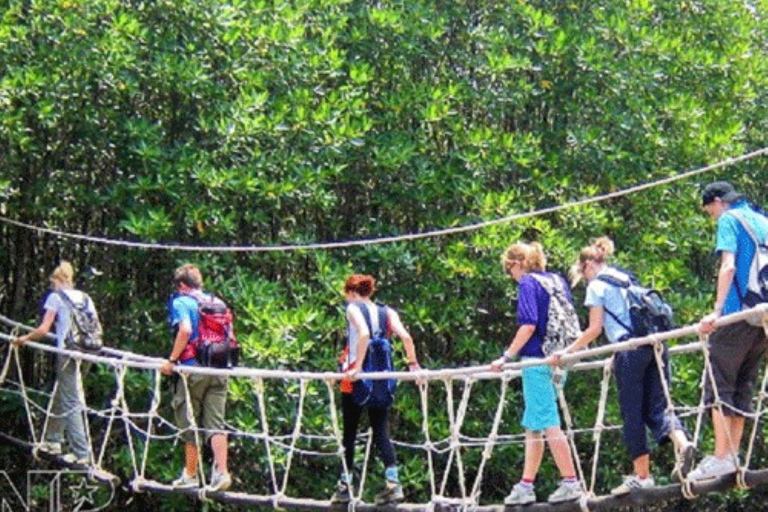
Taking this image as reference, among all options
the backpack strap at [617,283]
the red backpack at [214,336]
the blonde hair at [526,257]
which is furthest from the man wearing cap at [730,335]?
the red backpack at [214,336]

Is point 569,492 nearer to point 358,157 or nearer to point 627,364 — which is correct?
point 627,364

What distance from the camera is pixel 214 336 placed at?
26.3 ft

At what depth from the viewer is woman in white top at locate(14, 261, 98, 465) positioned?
877 centimetres

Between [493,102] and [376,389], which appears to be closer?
[376,389]

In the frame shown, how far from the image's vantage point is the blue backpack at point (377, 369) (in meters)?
7.55

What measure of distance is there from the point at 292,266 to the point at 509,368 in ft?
12.2

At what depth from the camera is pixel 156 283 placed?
1105 centimetres

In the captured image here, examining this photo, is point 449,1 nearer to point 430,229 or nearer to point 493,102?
point 493,102

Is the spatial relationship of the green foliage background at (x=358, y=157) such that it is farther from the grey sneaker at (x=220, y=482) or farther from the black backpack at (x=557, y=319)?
the black backpack at (x=557, y=319)

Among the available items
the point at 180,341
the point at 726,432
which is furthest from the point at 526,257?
the point at 180,341

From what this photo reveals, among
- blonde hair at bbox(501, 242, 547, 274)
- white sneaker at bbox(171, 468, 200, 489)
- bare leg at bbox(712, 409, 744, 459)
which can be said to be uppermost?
blonde hair at bbox(501, 242, 547, 274)

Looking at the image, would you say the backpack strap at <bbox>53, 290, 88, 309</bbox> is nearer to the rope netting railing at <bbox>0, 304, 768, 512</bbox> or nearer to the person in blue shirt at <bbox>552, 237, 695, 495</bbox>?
the rope netting railing at <bbox>0, 304, 768, 512</bbox>

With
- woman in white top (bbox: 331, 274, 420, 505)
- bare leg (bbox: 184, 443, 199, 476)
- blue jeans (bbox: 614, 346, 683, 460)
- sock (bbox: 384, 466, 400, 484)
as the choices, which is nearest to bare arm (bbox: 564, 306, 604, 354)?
blue jeans (bbox: 614, 346, 683, 460)

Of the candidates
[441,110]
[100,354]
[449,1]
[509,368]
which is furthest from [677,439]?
[449,1]
